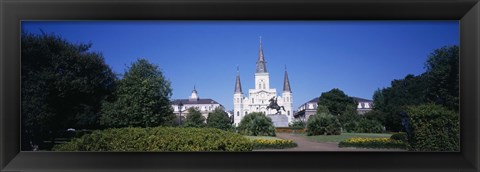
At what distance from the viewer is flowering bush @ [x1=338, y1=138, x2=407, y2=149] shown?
18.6ft

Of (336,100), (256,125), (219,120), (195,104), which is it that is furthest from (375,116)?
(195,104)

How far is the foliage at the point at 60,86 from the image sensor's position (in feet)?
17.7

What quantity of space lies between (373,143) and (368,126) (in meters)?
0.30

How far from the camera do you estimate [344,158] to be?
183 inches

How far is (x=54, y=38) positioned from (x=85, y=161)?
1.80m

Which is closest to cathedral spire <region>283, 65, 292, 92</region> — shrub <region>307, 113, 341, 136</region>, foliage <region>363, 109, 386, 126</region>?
shrub <region>307, 113, 341, 136</region>

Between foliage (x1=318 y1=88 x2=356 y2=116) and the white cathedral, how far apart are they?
0.48m

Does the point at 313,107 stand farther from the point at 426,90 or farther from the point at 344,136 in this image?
the point at 426,90

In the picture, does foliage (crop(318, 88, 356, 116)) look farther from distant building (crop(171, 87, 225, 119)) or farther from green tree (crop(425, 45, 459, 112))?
distant building (crop(171, 87, 225, 119))

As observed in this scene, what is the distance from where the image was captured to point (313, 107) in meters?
5.89
